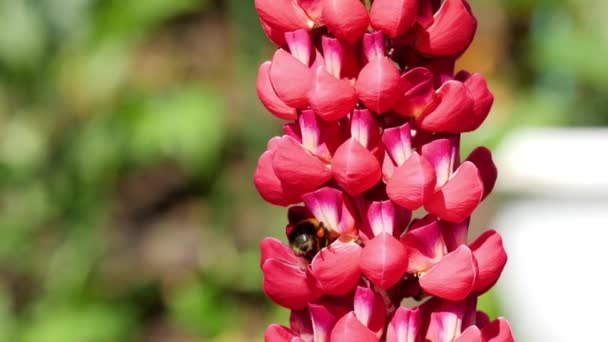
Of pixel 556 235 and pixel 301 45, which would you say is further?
pixel 556 235

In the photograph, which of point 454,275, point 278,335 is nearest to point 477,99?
point 454,275

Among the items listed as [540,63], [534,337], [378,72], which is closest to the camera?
[378,72]

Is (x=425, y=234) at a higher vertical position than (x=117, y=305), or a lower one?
higher

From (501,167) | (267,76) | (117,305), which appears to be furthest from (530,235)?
(267,76)

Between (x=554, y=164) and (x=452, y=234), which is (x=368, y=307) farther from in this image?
(x=554, y=164)

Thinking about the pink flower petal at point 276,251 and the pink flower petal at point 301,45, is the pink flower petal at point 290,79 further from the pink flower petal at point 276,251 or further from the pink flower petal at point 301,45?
the pink flower petal at point 276,251

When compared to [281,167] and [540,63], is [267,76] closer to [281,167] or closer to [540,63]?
[281,167]

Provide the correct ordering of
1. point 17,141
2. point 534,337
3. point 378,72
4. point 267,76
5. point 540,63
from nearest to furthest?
point 378,72, point 267,76, point 534,337, point 17,141, point 540,63
